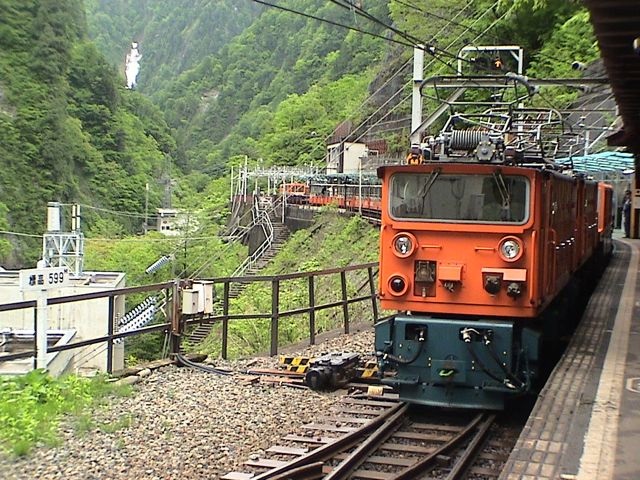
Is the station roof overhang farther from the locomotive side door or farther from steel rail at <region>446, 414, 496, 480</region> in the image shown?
steel rail at <region>446, 414, 496, 480</region>

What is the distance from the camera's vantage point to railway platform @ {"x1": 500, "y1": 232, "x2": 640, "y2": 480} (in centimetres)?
452

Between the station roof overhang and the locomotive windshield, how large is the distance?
1.69m

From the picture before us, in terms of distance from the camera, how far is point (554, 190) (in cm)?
889

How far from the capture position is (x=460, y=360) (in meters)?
7.92

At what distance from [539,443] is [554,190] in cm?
448

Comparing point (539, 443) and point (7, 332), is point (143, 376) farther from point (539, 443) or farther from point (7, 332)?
point (7, 332)

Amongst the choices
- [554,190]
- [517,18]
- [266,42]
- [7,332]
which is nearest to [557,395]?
[554,190]

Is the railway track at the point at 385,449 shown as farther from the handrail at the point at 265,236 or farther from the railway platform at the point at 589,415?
the handrail at the point at 265,236

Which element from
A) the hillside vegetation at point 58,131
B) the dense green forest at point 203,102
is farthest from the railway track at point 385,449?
the hillside vegetation at point 58,131

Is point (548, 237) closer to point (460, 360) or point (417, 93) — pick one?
point (460, 360)

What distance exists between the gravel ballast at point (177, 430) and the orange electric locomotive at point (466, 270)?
132cm

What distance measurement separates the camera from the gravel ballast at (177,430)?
6234 millimetres

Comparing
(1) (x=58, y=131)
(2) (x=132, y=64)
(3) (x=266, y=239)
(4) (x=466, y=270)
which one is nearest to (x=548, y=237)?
(4) (x=466, y=270)

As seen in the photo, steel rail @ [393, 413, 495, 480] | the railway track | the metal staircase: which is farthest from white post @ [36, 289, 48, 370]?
the metal staircase
